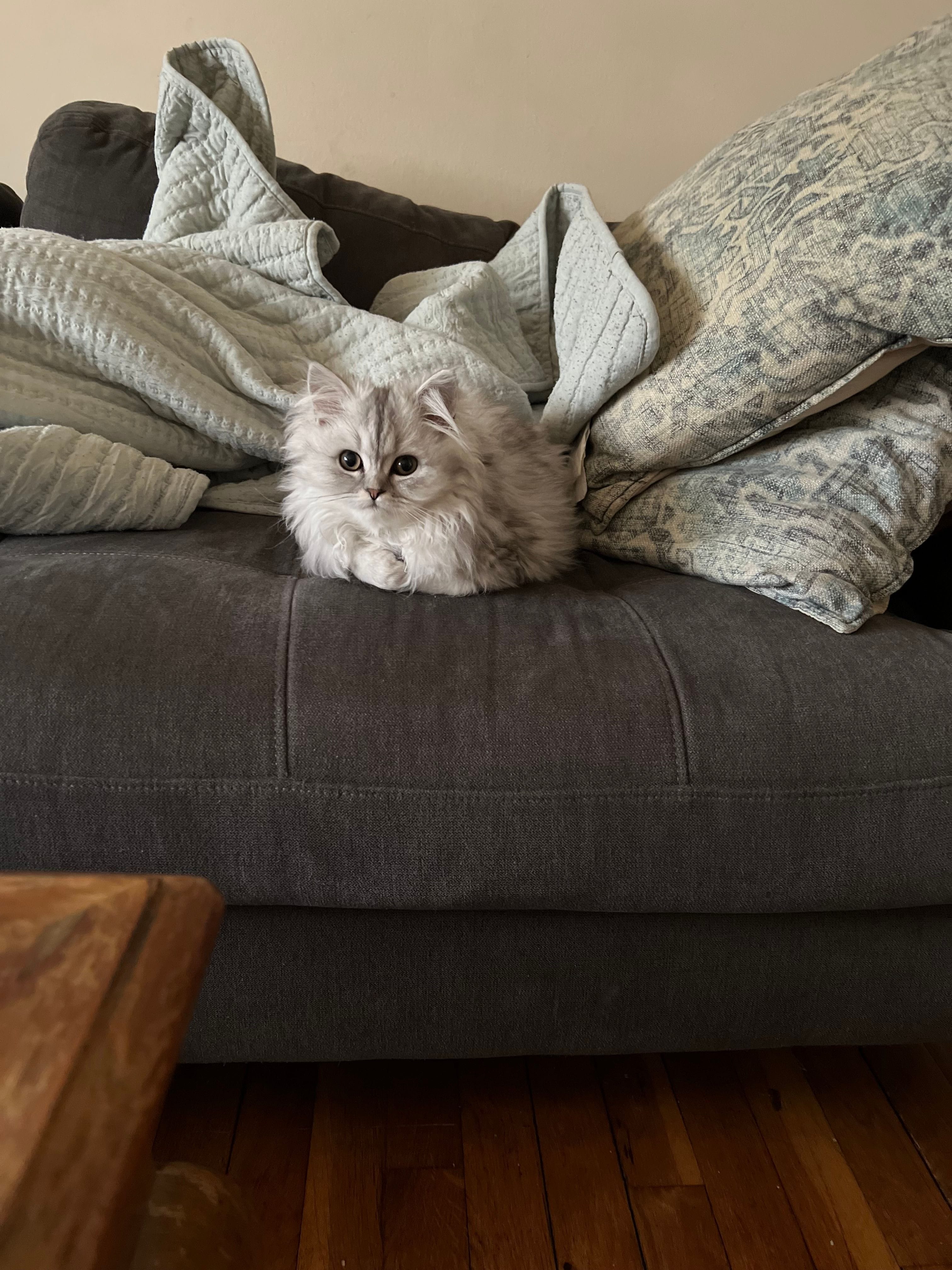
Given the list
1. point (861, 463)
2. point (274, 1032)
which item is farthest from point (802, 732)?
point (274, 1032)

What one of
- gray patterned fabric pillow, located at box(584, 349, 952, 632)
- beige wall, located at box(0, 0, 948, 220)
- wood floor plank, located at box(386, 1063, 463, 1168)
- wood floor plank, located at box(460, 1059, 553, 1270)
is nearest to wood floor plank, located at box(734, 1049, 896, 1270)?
wood floor plank, located at box(460, 1059, 553, 1270)

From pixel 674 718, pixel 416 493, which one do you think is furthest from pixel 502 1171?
pixel 416 493

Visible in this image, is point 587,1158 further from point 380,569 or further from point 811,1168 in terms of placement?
point 380,569

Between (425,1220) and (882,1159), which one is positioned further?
(882,1159)

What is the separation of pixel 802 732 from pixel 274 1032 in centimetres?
72

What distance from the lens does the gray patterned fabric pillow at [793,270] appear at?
958 mm

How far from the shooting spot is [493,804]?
0.81 m

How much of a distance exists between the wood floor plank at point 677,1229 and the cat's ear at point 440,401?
3.46 feet

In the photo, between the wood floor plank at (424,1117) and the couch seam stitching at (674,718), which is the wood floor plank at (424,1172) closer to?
the wood floor plank at (424,1117)

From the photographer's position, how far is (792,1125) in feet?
3.49

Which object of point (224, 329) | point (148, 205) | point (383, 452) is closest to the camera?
point (383, 452)

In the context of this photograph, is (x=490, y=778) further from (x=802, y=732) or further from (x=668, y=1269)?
(x=668, y=1269)

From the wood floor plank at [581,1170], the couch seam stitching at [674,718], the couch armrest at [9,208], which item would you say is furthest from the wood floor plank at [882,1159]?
the couch armrest at [9,208]

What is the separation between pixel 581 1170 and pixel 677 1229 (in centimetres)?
13
